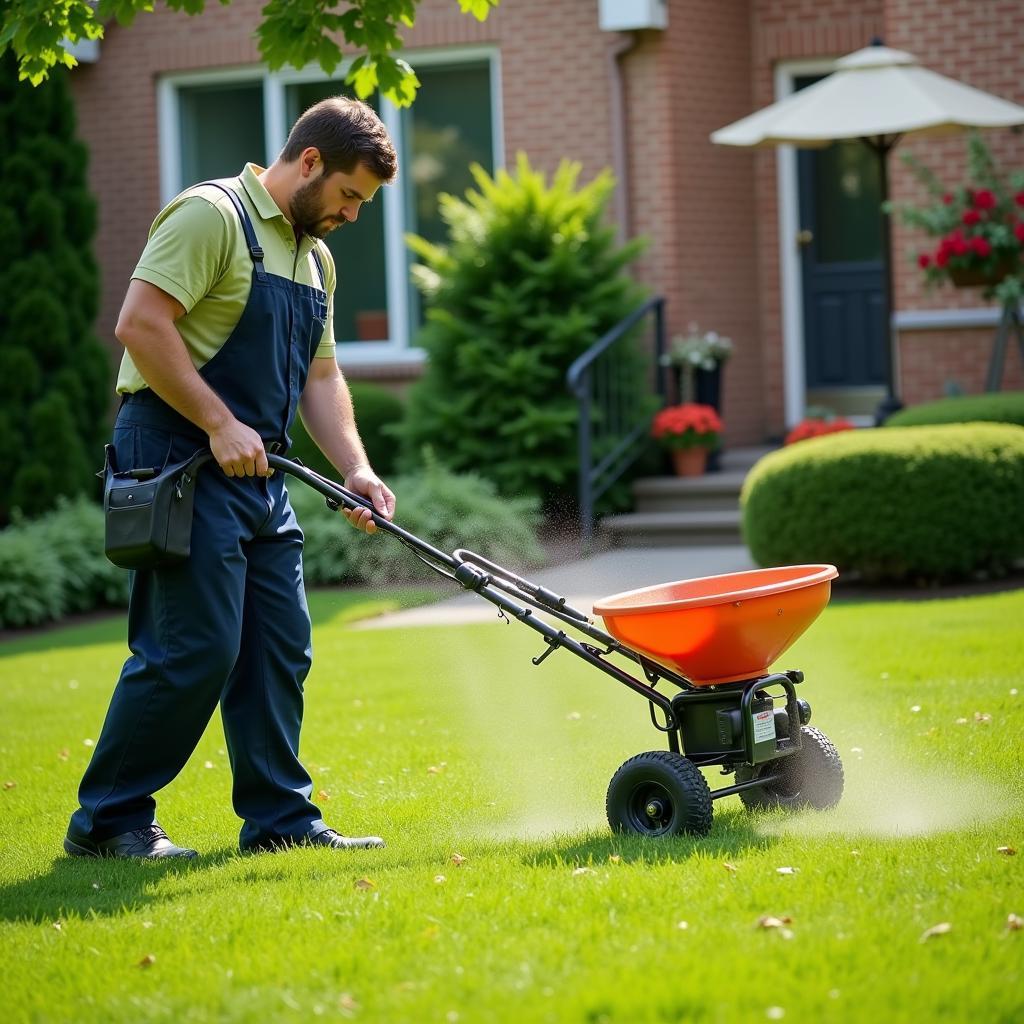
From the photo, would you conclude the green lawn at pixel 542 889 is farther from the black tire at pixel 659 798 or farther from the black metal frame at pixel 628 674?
the black metal frame at pixel 628 674

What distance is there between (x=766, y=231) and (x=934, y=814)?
920 cm

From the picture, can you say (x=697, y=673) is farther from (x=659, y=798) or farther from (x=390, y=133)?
(x=390, y=133)

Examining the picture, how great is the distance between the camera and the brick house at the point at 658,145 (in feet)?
38.2

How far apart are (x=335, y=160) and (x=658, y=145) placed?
847 centimetres

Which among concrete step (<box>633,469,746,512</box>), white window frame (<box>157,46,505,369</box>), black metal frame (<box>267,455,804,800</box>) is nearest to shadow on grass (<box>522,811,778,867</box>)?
black metal frame (<box>267,455,804,800</box>)

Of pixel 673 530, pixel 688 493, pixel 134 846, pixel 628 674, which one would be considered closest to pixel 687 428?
pixel 688 493

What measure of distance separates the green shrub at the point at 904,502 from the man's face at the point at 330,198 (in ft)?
16.9

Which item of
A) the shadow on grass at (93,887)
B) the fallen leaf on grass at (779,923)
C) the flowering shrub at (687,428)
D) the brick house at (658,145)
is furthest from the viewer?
the flowering shrub at (687,428)

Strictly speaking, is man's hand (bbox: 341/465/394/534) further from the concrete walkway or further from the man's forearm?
the concrete walkway

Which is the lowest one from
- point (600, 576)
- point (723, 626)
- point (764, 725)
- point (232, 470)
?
point (600, 576)

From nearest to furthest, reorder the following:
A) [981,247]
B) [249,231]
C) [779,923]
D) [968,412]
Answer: [779,923], [249,231], [968,412], [981,247]

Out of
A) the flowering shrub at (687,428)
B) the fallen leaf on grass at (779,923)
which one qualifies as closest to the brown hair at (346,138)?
the fallen leaf on grass at (779,923)

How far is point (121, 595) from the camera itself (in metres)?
11.6

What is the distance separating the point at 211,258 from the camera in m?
4.33
